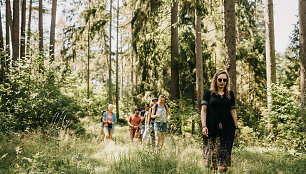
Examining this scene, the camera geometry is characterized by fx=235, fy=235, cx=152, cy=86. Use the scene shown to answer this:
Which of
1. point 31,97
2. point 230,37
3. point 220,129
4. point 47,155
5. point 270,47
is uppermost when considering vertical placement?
point 270,47

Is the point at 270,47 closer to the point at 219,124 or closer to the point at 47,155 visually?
the point at 219,124

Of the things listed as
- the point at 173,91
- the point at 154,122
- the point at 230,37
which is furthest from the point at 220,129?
the point at 173,91

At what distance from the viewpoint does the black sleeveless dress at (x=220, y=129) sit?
392 cm

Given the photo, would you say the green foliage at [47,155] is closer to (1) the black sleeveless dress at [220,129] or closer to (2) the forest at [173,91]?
(2) the forest at [173,91]

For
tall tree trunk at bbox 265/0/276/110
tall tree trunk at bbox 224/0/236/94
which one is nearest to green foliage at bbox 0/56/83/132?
tall tree trunk at bbox 224/0/236/94

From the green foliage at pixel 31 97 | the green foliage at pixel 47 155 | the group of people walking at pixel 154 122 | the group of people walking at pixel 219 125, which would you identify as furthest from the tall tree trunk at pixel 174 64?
the group of people walking at pixel 219 125

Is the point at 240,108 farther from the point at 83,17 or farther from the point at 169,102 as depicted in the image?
the point at 83,17

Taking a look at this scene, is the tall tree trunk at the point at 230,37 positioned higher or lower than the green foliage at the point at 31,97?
higher

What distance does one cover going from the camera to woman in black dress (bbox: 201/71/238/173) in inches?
154

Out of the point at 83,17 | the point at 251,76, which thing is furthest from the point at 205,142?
the point at 83,17

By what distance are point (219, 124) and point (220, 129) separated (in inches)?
3.6

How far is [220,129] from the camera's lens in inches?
158

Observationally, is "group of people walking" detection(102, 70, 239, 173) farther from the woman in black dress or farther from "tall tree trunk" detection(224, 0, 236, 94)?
"tall tree trunk" detection(224, 0, 236, 94)

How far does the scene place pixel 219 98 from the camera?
4.09 metres
